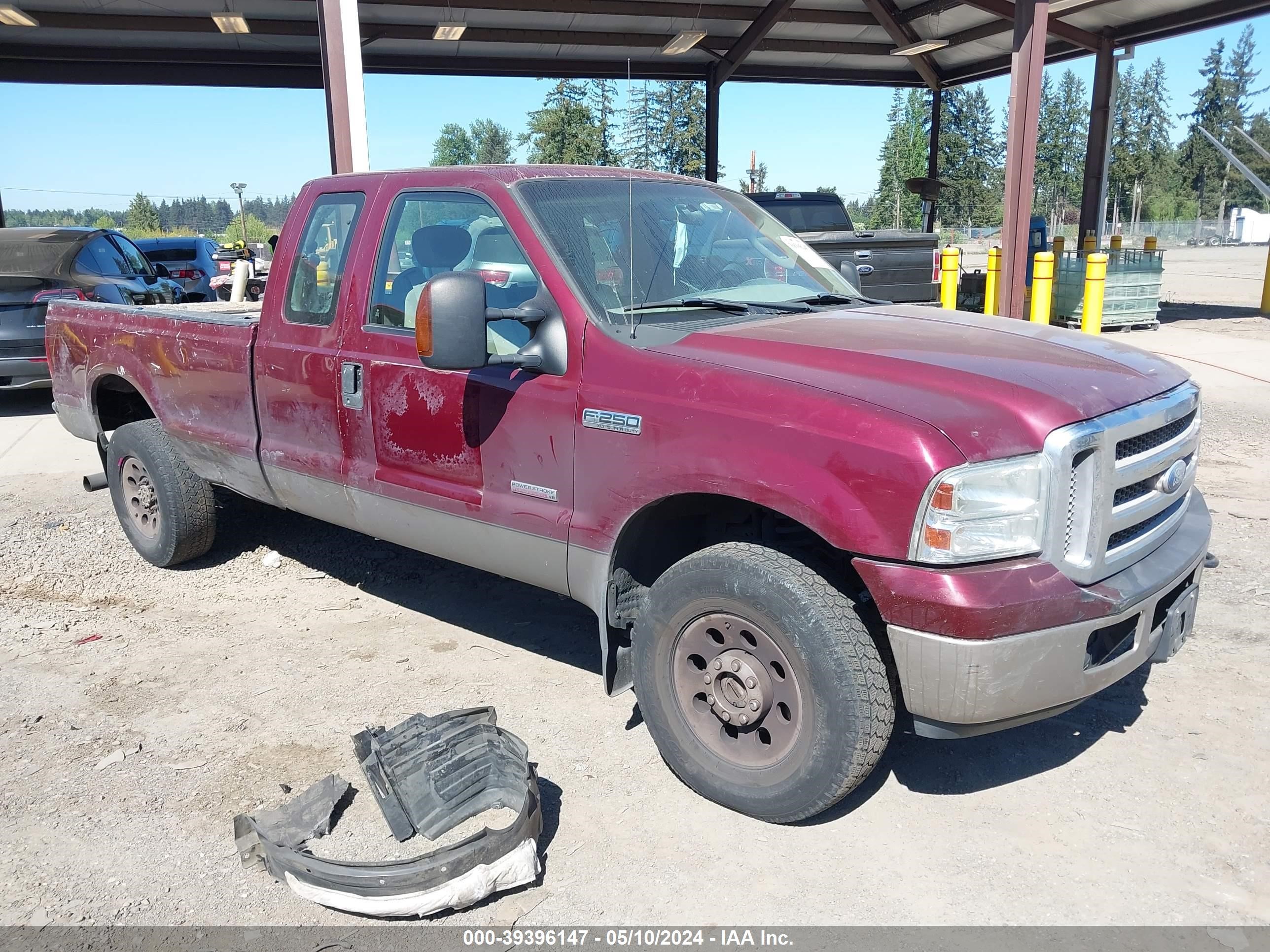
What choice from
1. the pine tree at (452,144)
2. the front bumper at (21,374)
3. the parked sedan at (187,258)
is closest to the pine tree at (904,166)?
the pine tree at (452,144)

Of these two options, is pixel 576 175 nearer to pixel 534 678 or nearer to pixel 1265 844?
pixel 534 678

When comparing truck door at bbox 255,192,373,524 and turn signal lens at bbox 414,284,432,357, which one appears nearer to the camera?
turn signal lens at bbox 414,284,432,357

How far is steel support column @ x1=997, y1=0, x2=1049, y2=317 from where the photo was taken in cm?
1219

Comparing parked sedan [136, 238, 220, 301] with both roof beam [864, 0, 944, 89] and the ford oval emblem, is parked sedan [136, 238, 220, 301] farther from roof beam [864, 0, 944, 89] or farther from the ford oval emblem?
the ford oval emblem

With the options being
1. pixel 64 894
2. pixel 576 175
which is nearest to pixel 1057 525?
pixel 576 175

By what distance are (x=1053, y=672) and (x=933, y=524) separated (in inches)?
21.7

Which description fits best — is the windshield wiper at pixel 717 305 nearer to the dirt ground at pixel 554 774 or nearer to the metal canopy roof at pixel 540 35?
the dirt ground at pixel 554 774

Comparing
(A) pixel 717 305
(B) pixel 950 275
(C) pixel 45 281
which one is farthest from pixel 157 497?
(B) pixel 950 275

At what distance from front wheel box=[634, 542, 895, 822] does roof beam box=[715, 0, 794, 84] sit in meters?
15.8

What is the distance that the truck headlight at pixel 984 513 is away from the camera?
2574 mm

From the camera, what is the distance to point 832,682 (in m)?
2.77

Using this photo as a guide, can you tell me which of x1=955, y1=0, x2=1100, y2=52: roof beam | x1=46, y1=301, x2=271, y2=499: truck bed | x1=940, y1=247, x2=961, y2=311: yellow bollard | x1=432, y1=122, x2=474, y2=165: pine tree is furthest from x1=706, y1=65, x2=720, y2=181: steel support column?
x1=432, y1=122, x2=474, y2=165: pine tree

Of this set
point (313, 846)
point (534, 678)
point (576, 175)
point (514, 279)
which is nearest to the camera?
point (313, 846)

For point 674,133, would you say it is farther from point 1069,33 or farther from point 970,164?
point 970,164
